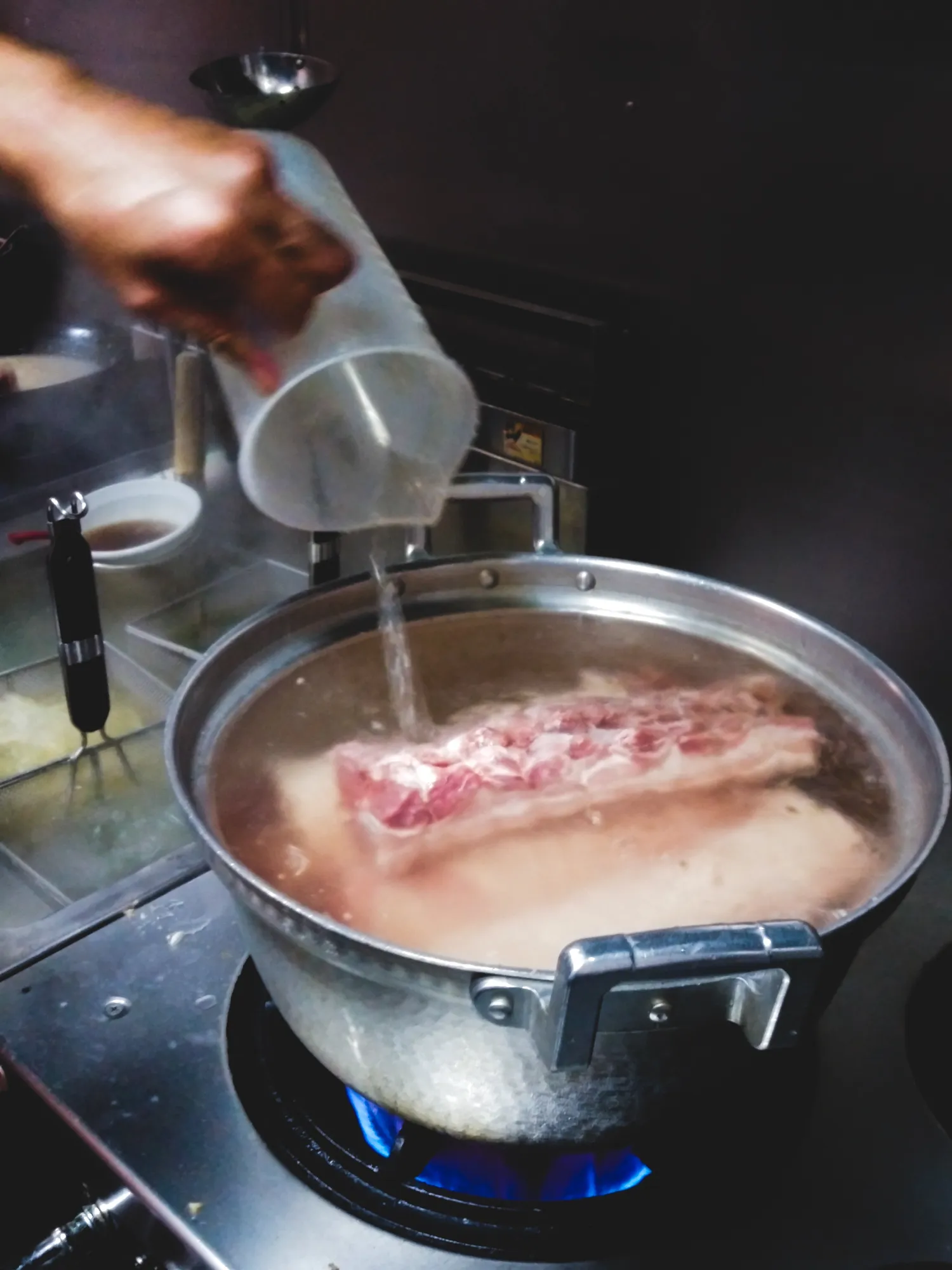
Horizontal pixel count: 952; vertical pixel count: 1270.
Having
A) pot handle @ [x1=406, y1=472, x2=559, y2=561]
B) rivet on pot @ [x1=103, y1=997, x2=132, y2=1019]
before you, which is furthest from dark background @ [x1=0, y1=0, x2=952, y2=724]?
rivet on pot @ [x1=103, y1=997, x2=132, y2=1019]

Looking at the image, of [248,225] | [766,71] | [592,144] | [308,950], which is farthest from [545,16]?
[308,950]

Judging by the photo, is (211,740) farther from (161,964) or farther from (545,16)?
(545,16)

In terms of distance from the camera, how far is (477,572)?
1357 mm

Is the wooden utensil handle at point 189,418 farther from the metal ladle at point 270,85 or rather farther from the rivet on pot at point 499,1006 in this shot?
the rivet on pot at point 499,1006

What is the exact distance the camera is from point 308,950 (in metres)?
0.81

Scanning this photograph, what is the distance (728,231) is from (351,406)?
2.04 ft

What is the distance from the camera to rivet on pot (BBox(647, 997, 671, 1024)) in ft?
2.35

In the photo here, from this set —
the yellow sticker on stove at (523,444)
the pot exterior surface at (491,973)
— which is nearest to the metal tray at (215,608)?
the yellow sticker on stove at (523,444)

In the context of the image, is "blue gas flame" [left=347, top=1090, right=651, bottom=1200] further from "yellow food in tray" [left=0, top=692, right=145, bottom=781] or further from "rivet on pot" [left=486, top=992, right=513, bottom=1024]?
"yellow food in tray" [left=0, top=692, right=145, bottom=781]

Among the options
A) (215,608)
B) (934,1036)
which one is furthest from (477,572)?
(215,608)

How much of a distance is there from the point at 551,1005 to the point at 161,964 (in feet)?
2.33

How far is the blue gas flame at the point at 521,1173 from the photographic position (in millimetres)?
1024

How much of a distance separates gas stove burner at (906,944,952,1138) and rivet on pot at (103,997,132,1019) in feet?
2.90

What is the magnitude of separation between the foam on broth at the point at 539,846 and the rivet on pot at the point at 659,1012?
223mm
